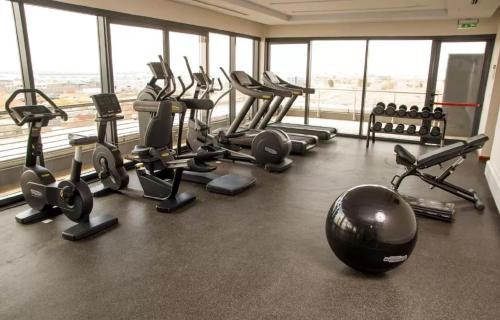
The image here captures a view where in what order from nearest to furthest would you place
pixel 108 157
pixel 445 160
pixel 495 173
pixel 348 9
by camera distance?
pixel 445 160 → pixel 108 157 → pixel 495 173 → pixel 348 9

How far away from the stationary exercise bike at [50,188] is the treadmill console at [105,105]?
0.39 metres

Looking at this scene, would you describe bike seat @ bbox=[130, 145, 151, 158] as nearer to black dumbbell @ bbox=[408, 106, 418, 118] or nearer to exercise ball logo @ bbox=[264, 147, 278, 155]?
exercise ball logo @ bbox=[264, 147, 278, 155]

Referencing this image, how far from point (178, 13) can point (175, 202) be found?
11.4 ft

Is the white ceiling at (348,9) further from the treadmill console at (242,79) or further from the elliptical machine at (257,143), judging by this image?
the elliptical machine at (257,143)

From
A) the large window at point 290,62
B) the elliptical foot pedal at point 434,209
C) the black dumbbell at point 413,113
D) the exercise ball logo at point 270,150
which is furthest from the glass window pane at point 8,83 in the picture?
the black dumbbell at point 413,113

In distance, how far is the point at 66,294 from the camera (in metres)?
2.35

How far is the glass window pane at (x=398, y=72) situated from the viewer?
7.40m

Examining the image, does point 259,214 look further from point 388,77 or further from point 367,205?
point 388,77

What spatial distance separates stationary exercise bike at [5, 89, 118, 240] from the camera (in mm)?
3145

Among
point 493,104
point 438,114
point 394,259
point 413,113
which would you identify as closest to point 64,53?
point 394,259

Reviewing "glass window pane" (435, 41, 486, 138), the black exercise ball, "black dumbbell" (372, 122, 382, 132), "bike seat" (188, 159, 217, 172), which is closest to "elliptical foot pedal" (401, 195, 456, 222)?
the black exercise ball

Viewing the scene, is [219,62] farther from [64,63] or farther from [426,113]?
[426,113]

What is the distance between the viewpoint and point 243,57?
326 inches

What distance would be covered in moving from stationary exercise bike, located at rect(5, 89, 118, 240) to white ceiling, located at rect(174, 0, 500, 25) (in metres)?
3.29
